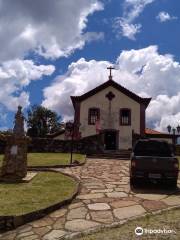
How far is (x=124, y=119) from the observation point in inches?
1398

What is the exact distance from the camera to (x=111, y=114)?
1400 inches

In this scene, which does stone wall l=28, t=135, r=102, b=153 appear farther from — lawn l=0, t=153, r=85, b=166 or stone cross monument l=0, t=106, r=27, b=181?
stone cross monument l=0, t=106, r=27, b=181

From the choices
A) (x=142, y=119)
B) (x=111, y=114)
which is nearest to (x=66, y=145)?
(x=111, y=114)

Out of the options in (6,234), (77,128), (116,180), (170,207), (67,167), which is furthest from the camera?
(77,128)

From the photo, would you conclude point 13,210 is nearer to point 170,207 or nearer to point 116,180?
point 170,207

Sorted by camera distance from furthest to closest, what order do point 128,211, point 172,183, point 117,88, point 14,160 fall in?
1. point 117,88
2. point 14,160
3. point 172,183
4. point 128,211

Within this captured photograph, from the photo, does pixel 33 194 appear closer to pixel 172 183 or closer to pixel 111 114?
pixel 172 183

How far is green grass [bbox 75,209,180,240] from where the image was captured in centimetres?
604

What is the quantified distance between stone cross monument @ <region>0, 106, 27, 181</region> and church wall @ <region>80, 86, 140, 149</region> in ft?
71.4

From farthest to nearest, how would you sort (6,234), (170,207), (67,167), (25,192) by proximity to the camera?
1. (67,167)
2. (25,192)
3. (170,207)
4. (6,234)

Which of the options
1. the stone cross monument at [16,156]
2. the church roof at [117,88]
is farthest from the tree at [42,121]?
the stone cross monument at [16,156]

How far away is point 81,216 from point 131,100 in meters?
29.1

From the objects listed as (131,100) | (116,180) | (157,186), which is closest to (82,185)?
(116,180)

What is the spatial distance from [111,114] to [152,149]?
22750mm
